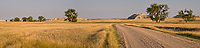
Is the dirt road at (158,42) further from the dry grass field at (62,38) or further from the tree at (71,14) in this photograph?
the tree at (71,14)

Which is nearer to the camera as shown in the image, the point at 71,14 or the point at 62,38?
the point at 62,38

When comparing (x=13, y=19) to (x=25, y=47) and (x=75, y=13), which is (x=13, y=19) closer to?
(x=75, y=13)

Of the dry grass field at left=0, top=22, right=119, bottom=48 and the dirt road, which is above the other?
the dry grass field at left=0, top=22, right=119, bottom=48

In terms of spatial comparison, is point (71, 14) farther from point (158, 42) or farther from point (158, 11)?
point (158, 42)

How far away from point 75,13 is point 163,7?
48.6 m

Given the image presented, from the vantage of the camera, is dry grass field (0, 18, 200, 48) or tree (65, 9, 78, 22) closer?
dry grass field (0, 18, 200, 48)

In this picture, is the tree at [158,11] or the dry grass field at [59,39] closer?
the dry grass field at [59,39]

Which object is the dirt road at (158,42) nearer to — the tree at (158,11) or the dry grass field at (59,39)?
the dry grass field at (59,39)

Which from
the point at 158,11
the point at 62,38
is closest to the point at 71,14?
the point at 158,11

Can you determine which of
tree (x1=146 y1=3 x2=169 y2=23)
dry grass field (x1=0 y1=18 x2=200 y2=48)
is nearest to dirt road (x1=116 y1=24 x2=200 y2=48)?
dry grass field (x1=0 y1=18 x2=200 y2=48)

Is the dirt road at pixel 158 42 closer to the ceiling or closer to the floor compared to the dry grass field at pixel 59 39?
closer to the floor

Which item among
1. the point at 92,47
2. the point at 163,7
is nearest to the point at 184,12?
the point at 163,7

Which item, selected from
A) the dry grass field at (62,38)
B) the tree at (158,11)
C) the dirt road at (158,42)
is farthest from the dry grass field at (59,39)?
the tree at (158,11)

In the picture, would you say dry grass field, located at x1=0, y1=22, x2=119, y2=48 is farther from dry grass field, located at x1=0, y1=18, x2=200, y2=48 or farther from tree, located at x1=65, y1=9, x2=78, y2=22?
tree, located at x1=65, y1=9, x2=78, y2=22
